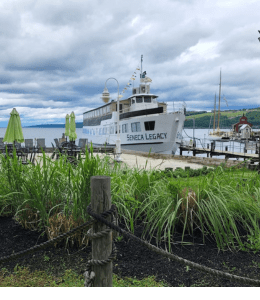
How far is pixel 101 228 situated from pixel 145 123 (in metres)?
23.4

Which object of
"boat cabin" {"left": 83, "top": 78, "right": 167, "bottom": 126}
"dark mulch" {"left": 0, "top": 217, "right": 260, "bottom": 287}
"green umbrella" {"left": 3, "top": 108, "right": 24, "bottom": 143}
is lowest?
"dark mulch" {"left": 0, "top": 217, "right": 260, "bottom": 287}

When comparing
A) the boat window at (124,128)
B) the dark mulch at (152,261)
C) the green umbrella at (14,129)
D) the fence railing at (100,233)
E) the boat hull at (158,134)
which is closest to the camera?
the fence railing at (100,233)

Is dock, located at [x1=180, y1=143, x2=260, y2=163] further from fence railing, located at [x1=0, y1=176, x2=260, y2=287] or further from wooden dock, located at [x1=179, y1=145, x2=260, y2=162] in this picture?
fence railing, located at [x1=0, y1=176, x2=260, y2=287]

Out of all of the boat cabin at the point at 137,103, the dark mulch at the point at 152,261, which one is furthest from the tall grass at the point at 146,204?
the boat cabin at the point at 137,103

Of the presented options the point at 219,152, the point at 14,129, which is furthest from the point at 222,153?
the point at 14,129

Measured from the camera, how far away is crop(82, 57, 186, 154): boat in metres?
24.3

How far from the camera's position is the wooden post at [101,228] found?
6.48 ft

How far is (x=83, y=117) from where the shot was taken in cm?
4666

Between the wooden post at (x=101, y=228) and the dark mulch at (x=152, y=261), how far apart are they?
32.0 inches

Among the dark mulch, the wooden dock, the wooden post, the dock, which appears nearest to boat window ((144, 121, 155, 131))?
the dock

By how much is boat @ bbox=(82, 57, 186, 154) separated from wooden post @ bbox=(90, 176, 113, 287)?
19.9 m

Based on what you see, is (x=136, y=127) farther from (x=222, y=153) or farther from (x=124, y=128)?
(x=222, y=153)

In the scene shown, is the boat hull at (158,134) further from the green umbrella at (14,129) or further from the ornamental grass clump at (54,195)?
the ornamental grass clump at (54,195)

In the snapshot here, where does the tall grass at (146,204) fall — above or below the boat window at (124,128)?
below
